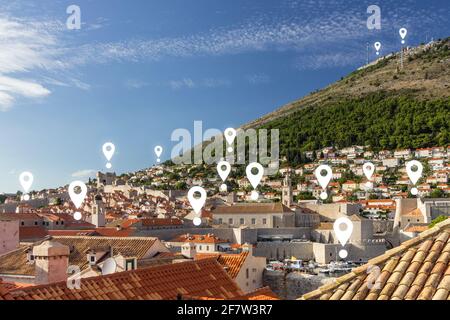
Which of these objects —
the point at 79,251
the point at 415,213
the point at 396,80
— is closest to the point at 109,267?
the point at 79,251

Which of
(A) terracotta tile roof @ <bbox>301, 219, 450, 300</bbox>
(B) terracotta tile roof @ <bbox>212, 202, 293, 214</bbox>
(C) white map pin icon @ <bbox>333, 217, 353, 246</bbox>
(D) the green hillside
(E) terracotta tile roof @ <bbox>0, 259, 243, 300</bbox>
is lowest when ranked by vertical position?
(C) white map pin icon @ <bbox>333, 217, 353, 246</bbox>

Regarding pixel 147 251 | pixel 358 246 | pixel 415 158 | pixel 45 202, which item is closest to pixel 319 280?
pixel 147 251

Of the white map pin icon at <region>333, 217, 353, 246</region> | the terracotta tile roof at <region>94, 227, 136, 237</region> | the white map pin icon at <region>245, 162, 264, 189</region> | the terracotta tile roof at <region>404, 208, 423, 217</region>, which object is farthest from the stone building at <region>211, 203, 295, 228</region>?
the terracotta tile roof at <region>94, 227, 136, 237</region>

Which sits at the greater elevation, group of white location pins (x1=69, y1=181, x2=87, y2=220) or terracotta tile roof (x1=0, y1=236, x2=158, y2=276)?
group of white location pins (x1=69, y1=181, x2=87, y2=220)

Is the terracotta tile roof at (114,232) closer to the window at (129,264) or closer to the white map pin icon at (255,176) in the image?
the white map pin icon at (255,176)

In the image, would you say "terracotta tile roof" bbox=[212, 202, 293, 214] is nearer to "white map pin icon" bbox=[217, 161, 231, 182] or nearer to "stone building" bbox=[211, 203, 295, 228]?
"stone building" bbox=[211, 203, 295, 228]
